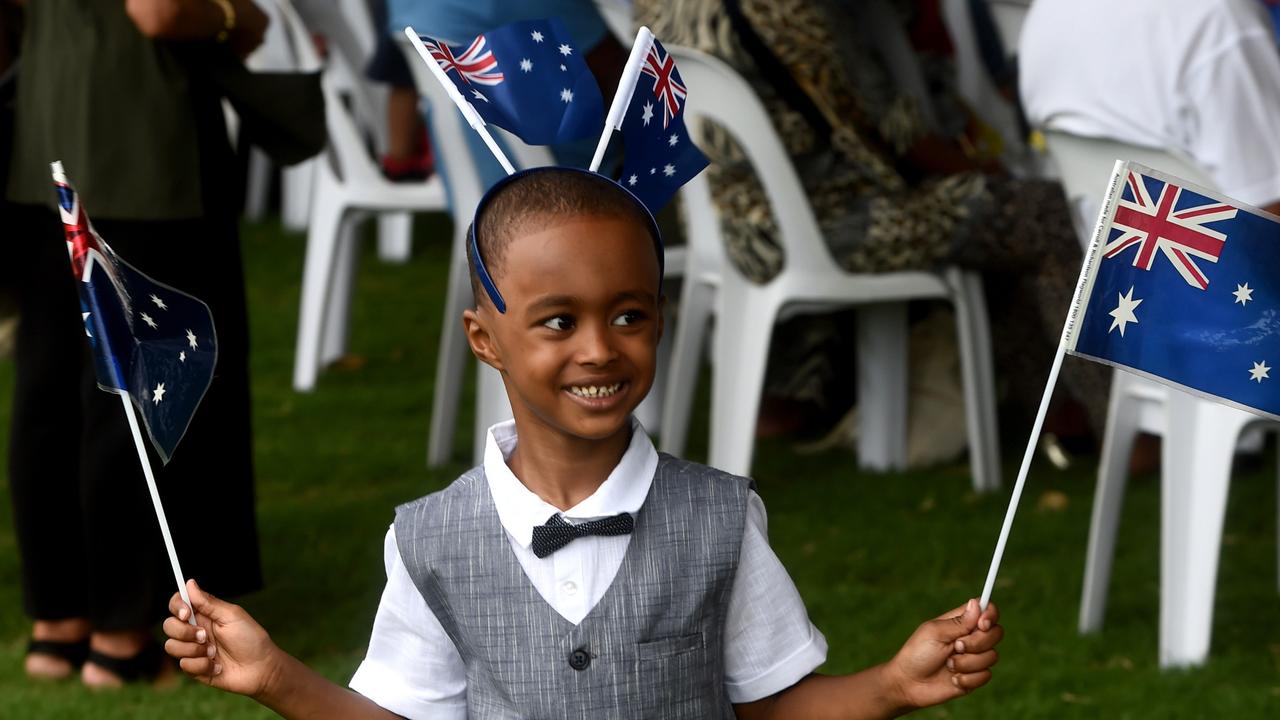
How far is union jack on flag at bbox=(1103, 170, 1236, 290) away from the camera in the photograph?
71.6 inches

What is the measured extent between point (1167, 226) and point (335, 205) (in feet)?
15.0

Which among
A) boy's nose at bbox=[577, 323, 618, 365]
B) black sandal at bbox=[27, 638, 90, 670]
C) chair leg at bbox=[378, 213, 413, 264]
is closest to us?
boy's nose at bbox=[577, 323, 618, 365]

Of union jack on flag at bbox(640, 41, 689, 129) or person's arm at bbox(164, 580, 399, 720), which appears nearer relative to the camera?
person's arm at bbox(164, 580, 399, 720)

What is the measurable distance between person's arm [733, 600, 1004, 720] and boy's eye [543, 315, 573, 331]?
460 millimetres

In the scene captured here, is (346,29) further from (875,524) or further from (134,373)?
(134,373)

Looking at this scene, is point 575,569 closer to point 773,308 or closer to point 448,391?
point 773,308

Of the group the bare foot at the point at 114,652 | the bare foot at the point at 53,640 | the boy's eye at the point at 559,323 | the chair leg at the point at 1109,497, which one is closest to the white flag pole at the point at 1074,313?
the boy's eye at the point at 559,323

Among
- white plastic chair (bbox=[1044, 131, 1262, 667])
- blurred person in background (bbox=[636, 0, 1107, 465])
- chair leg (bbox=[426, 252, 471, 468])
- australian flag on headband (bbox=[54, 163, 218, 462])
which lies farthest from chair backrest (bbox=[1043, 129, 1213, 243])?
chair leg (bbox=[426, 252, 471, 468])

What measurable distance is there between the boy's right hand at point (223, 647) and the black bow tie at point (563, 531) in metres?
0.29

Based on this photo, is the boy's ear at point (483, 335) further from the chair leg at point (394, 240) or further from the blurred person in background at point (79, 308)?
the chair leg at point (394, 240)

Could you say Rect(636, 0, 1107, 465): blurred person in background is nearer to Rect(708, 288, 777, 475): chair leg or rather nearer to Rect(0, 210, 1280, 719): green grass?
Rect(708, 288, 777, 475): chair leg

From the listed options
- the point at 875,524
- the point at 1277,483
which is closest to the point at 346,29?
the point at 875,524

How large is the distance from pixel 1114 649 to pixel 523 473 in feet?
7.07

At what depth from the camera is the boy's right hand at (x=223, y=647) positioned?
5.94 ft
